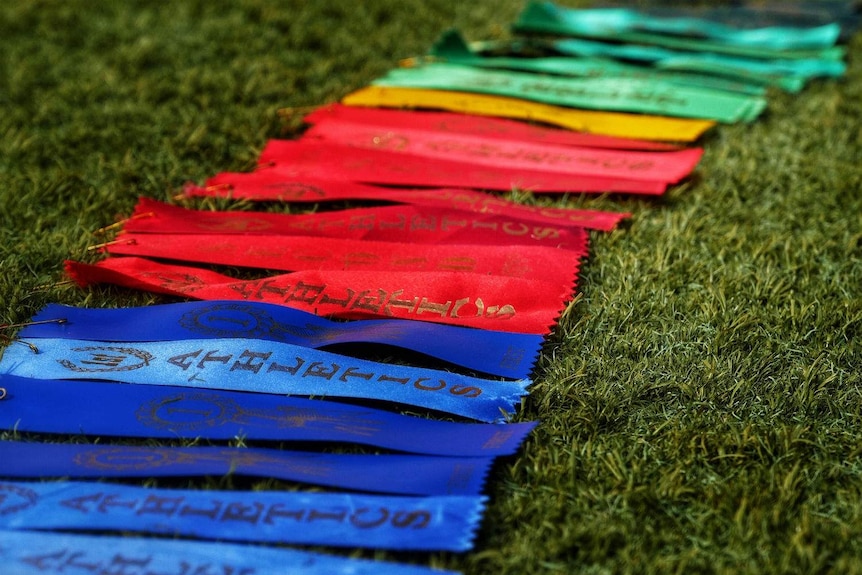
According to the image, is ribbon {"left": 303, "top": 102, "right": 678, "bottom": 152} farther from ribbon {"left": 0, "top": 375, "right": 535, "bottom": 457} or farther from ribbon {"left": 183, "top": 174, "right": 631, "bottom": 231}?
ribbon {"left": 0, "top": 375, "right": 535, "bottom": 457}

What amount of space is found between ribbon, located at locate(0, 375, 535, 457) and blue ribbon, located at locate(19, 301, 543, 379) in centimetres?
20

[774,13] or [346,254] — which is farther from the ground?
[774,13]

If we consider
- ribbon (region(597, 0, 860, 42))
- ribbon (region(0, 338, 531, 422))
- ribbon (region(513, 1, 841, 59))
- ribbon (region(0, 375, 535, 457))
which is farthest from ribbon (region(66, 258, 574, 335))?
ribbon (region(597, 0, 860, 42))

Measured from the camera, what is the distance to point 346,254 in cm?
260

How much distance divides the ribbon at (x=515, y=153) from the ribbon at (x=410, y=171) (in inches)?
1.8

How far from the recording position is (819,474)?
1867 mm

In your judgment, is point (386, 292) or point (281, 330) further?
point (386, 292)

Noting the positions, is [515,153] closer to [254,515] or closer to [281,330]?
[281,330]

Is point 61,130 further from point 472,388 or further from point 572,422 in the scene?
point 572,422

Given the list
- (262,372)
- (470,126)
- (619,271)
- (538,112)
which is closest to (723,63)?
(538,112)

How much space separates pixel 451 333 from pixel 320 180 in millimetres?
972

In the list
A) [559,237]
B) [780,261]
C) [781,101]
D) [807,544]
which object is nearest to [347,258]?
[559,237]

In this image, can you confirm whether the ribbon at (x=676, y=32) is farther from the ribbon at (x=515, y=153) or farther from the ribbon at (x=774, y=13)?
the ribbon at (x=515, y=153)

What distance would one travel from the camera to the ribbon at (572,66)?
3.74 m
